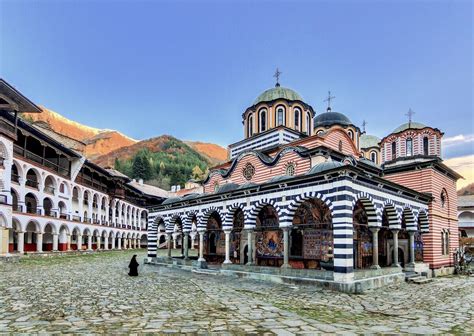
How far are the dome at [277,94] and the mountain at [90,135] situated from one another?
130380 millimetres

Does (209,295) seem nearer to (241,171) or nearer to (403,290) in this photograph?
(403,290)

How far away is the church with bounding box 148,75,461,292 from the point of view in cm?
1378

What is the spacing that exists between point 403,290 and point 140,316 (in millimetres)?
9961

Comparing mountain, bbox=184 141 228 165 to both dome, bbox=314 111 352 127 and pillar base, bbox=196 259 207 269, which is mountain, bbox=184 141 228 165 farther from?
pillar base, bbox=196 259 207 269

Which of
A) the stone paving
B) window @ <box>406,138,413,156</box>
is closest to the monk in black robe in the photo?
the stone paving

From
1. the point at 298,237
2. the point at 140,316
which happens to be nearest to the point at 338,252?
the point at 298,237

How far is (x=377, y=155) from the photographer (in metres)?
34.5

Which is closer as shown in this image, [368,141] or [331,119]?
[331,119]

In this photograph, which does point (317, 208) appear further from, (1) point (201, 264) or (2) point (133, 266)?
(2) point (133, 266)

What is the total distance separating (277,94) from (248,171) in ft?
19.2

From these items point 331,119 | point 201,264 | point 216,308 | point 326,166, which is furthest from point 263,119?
point 216,308

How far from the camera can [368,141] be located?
35.1 metres

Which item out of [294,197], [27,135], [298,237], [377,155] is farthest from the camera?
[377,155]

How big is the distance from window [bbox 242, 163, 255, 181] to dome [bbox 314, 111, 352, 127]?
33.3 feet
